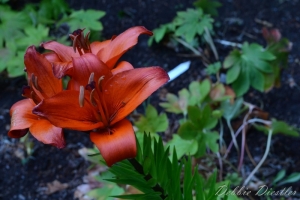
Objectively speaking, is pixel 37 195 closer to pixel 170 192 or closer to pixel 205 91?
pixel 205 91

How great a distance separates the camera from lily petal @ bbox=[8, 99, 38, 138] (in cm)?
66

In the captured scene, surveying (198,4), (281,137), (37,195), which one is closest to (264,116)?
(281,137)

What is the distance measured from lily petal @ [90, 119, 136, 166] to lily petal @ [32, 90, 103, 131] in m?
0.03

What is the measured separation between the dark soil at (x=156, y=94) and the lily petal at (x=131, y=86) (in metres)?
1.05

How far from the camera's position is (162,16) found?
2303 millimetres

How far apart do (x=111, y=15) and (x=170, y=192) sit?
1653 mm

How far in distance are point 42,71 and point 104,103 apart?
0.12 m

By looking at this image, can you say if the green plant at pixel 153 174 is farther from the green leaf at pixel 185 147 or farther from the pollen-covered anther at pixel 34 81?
the green leaf at pixel 185 147

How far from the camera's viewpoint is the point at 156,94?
1938 mm

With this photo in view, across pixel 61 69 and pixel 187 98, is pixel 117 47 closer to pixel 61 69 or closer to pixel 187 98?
pixel 61 69

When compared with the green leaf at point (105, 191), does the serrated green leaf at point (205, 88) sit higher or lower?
higher

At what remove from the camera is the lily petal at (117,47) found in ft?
2.21

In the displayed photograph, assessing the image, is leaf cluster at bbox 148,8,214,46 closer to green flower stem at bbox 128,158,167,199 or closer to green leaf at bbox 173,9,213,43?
green leaf at bbox 173,9,213,43

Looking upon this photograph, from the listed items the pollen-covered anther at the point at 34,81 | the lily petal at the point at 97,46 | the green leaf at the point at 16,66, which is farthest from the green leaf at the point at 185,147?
the green leaf at the point at 16,66
